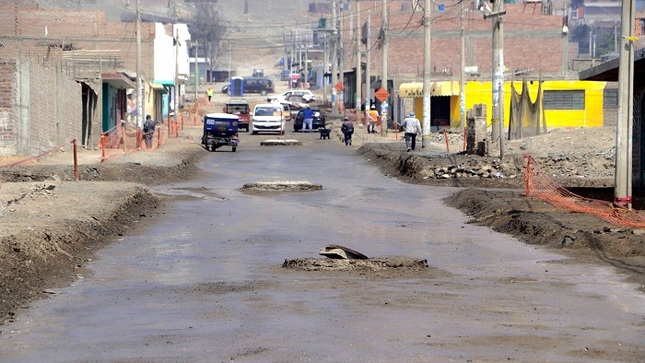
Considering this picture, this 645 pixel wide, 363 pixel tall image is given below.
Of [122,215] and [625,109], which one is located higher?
[625,109]

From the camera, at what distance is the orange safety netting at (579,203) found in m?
22.0

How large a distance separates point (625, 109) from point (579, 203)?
3823 mm

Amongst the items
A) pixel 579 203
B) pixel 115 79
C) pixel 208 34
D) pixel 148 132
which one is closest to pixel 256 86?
pixel 208 34

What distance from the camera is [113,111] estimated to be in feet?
205

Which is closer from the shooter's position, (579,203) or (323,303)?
(323,303)

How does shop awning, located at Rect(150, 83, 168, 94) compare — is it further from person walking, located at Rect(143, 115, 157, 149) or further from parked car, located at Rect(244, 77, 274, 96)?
parked car, located at Rect(244, 77, 274, 96)

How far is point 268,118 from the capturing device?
70562 millimetres

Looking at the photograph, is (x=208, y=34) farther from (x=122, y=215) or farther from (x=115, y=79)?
(x=122, y=215)

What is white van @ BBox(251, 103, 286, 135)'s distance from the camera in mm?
70625

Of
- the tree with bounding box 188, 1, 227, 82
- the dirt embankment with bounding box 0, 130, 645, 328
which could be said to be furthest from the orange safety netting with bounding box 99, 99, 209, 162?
the tree with bounding box 188, 1, 227, 82

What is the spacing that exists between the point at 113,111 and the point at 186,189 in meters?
30.8

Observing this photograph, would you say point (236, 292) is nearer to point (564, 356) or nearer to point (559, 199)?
point (564, 356)

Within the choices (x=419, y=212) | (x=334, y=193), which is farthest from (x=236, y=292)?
(x=334, y=193)

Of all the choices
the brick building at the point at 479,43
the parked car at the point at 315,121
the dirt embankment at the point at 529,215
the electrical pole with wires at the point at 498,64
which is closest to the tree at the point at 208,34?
the brick building at the point at 479,43
